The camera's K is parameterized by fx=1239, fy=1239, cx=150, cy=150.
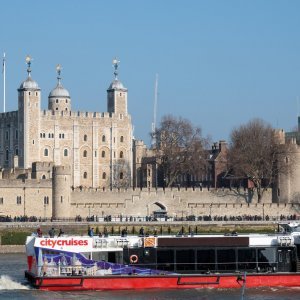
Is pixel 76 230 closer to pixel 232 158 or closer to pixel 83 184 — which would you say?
pixel 232 158

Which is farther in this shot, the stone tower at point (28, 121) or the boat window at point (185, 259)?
the stone tower at point (28, 121)

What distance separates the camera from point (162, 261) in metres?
57.2

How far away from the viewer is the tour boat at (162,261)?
5550cm

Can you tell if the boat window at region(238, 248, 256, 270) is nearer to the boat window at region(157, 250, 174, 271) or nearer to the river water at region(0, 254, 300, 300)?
the river water at region(0, 254, 300, 300)

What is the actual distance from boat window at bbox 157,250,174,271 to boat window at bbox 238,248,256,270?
3.16m

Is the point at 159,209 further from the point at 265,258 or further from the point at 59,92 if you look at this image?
the point at 265,258

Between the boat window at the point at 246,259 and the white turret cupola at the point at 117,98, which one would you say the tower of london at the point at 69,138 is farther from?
the boat window at the point at 246,259

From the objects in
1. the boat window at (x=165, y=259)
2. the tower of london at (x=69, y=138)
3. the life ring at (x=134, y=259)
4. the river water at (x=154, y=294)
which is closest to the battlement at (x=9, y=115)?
the tower of london at (x=69, y=138)

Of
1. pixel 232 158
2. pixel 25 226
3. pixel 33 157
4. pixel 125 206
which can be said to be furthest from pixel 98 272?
pixel 33 157

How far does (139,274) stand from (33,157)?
80.7 meters

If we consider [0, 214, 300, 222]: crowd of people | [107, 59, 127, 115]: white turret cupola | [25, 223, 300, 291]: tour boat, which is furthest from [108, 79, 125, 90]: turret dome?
[25, 223, 300, 291]: tour boat

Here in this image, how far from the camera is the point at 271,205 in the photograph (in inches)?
4609

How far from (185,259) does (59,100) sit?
9041 centimetres

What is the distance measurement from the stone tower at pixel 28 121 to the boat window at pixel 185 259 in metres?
78.4
